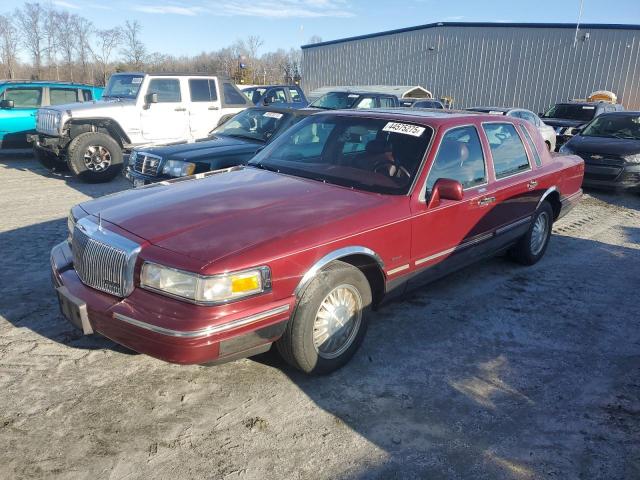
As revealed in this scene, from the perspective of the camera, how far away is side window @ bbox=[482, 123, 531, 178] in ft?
15.4

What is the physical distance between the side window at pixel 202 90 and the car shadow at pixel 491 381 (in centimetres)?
702

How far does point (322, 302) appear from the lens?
10.2 feet

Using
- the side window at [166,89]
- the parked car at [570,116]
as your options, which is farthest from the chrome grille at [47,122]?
the parked car at [570,116]

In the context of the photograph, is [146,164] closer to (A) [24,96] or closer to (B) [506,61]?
(A) [24,96]


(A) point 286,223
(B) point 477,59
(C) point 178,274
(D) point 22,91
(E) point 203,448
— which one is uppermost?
(B) point 477,59

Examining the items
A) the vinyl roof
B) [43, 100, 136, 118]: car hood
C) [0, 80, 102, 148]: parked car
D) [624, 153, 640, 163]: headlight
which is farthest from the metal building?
[43, 100, 136, 118]: car hood

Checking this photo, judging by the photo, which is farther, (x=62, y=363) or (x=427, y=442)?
(x=62, y=363)

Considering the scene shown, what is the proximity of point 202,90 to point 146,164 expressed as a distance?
402cm

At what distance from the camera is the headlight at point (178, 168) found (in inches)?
245

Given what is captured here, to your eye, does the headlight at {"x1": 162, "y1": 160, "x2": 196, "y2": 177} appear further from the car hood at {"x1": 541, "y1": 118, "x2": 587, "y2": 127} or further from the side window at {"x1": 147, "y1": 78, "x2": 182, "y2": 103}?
the car hood at {"x1": 541, "y1": 118, "x2": 587, "y2": 127}

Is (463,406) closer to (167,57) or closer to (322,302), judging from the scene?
(322,302)

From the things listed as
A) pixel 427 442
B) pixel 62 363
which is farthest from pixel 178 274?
pixel 427 442

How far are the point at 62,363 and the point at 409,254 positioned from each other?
2511 mm

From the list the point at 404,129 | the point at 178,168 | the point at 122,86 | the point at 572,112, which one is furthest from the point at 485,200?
the point at 572,112
